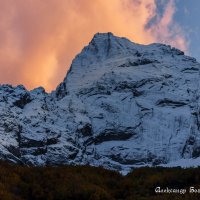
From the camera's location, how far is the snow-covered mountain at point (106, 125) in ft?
533

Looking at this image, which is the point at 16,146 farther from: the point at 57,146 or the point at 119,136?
the point at 119,136

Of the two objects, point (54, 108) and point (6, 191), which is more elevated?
point (54, 108)

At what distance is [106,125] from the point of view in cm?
18375

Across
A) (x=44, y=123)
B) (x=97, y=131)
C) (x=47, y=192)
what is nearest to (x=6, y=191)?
(x=47, y=192)

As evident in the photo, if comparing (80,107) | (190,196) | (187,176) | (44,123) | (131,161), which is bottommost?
(190,196)

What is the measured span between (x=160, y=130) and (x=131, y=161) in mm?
17034

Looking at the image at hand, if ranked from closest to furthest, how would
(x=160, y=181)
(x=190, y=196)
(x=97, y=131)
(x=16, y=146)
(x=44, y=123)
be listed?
(x=190, y=196) → (x=160, y=181) → (x=16, y=146) → (x=44, y=123) → (x=97, y=131)

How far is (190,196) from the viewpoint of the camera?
21.6 meters

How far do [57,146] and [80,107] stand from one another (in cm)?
2845

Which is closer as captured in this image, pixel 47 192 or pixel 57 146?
pixel 47 192

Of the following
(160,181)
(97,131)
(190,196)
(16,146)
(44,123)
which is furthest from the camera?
(97,131)

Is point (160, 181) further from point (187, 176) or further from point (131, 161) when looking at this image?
point (131, 161)

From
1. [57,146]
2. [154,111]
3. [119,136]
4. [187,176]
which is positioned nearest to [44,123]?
[57,146]

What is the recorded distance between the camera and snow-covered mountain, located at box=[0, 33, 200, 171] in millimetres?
162500
